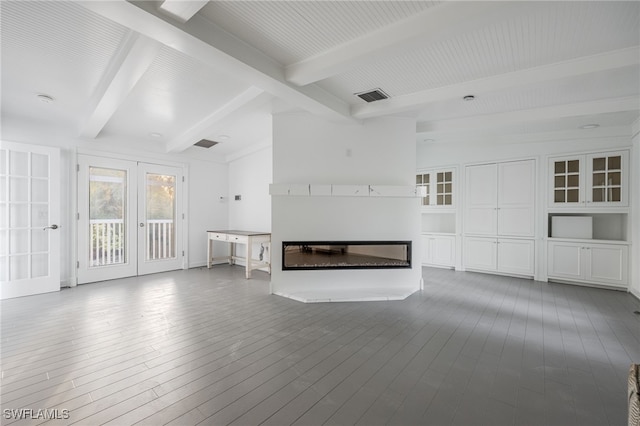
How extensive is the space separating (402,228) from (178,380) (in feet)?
11.4

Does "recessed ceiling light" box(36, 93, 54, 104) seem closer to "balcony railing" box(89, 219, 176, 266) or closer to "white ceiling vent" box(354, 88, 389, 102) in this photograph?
"balcony railing" box(89, 219, 176, 266)

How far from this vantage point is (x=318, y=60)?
9.14ft

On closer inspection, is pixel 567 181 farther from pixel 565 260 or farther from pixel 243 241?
pixel 243 241

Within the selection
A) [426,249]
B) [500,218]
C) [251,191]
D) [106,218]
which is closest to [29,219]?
[106,218]

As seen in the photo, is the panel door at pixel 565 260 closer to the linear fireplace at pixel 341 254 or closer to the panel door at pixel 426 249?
the panel door at pixel 426 249

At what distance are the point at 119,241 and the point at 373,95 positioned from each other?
5239mm

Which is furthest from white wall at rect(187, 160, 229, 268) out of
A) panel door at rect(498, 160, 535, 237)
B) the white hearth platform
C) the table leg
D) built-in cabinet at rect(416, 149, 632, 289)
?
panel door at rect(498, 160, 535, 237)

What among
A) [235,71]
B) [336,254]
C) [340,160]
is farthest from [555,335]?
[235,71]

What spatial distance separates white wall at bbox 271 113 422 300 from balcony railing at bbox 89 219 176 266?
3.11m

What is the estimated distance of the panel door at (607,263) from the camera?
4.54 m

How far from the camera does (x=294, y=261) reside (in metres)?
4.36

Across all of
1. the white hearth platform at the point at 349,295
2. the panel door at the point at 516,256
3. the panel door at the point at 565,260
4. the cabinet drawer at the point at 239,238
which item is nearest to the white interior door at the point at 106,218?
the cabinet drawer at the point at 239,238

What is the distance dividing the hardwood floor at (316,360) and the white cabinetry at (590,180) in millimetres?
1700

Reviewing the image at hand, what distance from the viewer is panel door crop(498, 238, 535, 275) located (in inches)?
209
